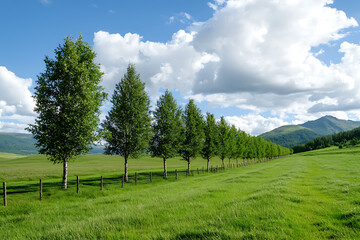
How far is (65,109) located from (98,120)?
384cm

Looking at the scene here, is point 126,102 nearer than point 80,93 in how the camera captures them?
No

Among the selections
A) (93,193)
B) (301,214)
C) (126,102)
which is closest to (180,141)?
(126,102)

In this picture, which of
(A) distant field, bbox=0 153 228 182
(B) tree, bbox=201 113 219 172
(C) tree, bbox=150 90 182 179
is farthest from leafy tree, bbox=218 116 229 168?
(C) tree, bbox=150 90 182 179

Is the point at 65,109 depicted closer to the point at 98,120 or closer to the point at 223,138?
the point at 98,120

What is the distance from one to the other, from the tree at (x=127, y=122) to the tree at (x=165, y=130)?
4.48m

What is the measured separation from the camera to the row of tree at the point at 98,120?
77.6 ft

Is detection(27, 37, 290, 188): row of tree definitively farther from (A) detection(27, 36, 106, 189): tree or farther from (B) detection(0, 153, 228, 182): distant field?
(B) detection(0, 153, 228, 182): distant field

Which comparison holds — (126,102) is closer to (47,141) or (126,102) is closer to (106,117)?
(106,117)

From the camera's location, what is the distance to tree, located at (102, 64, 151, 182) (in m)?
33.4

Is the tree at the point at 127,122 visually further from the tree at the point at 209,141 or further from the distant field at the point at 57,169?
the tree at the point at 209,141

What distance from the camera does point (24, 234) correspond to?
700 cm

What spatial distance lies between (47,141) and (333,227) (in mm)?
25940

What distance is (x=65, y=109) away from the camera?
23.6m

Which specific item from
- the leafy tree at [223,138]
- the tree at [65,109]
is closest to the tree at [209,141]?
the leafy tree at [223,138]
